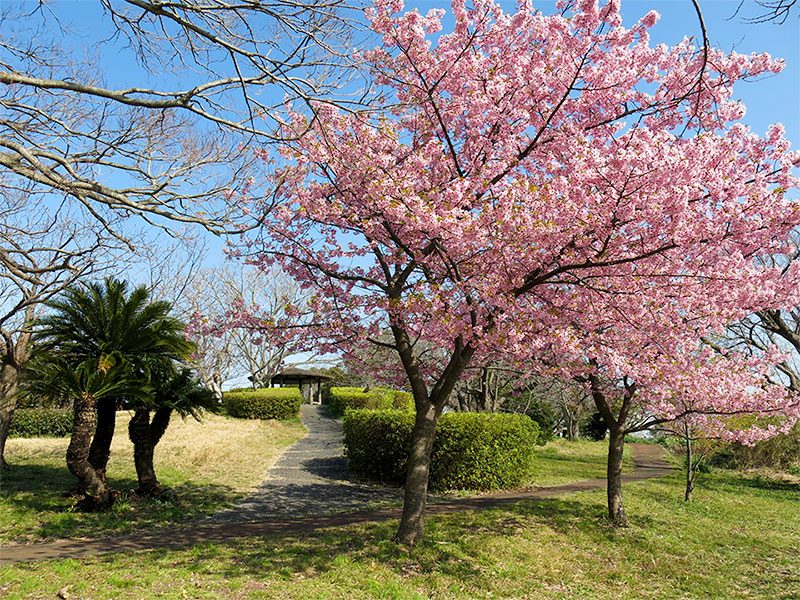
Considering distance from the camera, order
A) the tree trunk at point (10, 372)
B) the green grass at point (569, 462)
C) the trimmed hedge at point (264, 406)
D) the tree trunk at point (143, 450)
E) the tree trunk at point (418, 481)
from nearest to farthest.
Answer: the tree trunk at point (418, 481) → the tree trunk at point (143, 450) → the tree trunk at point (10, 372) → the green grass at point (569, 462) → the trimmed hedge at point (264, 406)

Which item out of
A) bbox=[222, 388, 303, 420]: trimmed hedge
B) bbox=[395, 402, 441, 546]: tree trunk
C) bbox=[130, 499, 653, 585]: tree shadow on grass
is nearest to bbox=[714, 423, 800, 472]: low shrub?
bbox=[130, 499, 653, 585]: tree shadow on grass

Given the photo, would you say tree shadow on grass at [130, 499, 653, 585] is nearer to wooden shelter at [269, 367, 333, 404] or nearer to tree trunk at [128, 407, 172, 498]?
Result: tree trunk at [128, 407, 172, 498]

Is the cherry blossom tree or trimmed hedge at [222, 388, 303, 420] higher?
the cherry blossom tree

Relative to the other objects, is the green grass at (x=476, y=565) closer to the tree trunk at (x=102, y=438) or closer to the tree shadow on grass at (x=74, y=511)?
the tree shadow on grass at (x=74, y=511)

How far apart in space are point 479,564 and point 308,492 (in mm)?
5997

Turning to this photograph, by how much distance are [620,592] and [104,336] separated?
9.09 m

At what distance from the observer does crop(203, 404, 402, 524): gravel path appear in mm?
9633

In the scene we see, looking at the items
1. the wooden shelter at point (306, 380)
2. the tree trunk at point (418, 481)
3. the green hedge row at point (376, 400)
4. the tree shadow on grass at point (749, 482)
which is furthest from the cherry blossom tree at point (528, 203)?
→ the wooden shelter at point (306, 380)

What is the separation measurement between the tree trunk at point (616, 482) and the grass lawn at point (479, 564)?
254mm

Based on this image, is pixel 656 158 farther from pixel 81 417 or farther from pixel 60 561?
pixel 81 417

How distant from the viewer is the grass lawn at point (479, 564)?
217 inches

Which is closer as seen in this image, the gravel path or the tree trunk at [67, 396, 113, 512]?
the tree trunk at [67, 396, 113, 512]

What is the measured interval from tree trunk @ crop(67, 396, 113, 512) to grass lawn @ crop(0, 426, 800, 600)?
270cm

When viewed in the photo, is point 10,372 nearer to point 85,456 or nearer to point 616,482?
point 85,456
